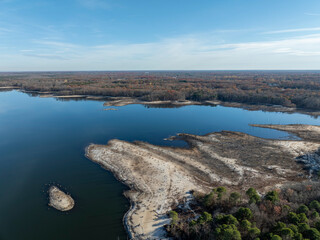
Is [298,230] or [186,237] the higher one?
[298,230]

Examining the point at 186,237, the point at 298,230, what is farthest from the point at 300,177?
the point at 186,237

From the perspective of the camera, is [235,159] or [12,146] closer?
[235,159]

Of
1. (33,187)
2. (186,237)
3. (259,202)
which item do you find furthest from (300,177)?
(33,187)

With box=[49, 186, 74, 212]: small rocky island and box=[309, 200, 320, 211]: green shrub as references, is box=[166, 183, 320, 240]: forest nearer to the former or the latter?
box=[309, 200, 320, 211]: green shrub

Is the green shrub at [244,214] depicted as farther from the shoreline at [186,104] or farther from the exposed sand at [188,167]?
the shoreline at [186,104]

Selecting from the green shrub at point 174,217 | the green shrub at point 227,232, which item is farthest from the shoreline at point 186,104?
the green shrub at point 227,232

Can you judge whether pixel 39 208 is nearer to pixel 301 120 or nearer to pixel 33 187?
pixel 33 187

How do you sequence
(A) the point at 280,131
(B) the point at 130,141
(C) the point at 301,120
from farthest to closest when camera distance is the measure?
(C) the point at 301,120
(A) the point at 280,131
(B) the point at 130,141

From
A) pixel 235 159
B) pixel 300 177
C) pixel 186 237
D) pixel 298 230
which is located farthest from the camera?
pixel 235 159
